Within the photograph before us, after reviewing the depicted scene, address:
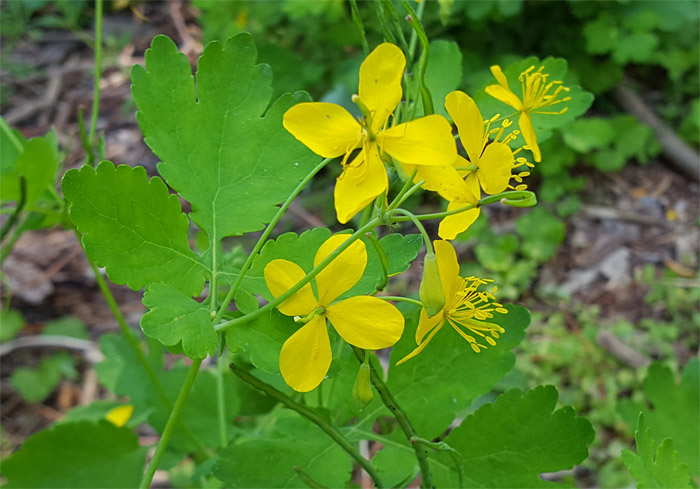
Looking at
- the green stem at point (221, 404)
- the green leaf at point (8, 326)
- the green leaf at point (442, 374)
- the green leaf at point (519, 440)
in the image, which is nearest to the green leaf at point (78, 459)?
the green stem at point (221, 404)

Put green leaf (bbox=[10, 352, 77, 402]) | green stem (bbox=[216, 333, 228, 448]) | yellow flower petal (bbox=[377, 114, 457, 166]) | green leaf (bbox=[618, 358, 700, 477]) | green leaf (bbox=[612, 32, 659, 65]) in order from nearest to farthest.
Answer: yellow flower petal (bbox=[377, 114, 457, 166]), green leaf (bbox=[618, 358, 700, 477]), green stem (bbox=[216, 333, 228, 448]), green leaf (bbox=[10, 352, 77, 402]), green leaf (bbox=[612, 32, 659, 65])

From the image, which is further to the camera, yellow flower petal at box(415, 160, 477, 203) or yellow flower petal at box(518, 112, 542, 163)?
yellow flower petal at box(518, 112, 542, 163)

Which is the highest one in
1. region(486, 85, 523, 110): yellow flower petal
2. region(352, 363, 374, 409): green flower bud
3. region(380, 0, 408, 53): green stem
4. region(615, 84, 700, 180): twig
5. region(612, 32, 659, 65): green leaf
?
region(380, 0, 408, 53): green stem

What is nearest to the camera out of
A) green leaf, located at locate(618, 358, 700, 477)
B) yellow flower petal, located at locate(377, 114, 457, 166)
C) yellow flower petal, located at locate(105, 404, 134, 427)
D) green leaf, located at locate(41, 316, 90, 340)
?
yellow flower petal, located at locate(377, 114, 457, 166)

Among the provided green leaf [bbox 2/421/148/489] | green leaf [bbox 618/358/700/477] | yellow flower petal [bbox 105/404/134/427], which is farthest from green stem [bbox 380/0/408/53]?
yellow flower petal [bbox 105/404/134/427]

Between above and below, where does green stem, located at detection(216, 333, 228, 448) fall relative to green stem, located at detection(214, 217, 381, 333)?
below

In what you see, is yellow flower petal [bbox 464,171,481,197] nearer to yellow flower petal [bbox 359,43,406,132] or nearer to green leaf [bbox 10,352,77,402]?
yellow flower petal [bbox 359,43,406,132]

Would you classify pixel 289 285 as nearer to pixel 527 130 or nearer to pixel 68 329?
pixel 527 130
